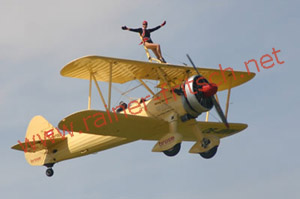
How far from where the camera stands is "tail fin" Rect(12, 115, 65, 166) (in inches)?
772

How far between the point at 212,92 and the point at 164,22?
331cm

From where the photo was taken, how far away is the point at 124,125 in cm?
1631

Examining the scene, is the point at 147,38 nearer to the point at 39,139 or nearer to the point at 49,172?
the point at 39,139

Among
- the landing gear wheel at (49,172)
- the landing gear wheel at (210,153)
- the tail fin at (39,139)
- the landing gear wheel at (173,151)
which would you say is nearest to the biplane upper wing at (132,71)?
the landing gear wheel at (173,151)

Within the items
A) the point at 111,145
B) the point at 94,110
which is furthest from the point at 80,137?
the point at 94,110

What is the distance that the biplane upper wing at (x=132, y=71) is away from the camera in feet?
52.7

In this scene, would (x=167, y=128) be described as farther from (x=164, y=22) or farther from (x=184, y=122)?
(x=164, y=22)

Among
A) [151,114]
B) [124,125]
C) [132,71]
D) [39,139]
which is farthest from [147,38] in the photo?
[39,139]

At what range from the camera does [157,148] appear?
16.2 metres

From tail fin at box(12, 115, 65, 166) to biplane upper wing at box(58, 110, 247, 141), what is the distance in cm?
321

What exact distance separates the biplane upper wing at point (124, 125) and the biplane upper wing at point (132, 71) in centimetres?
126

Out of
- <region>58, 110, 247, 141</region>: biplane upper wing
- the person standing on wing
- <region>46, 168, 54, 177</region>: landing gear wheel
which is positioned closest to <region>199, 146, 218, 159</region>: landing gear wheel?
<region>58, 110, 247, 141</region>: biplane upper wing

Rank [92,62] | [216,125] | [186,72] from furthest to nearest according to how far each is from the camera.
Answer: [216,125]
[186,72]
[92,62]

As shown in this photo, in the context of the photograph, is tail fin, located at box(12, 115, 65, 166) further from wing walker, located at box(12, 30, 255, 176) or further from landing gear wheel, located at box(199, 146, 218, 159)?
landing gear wheel, located at box(199, 146, 218, 159)
